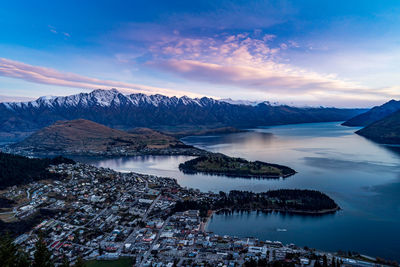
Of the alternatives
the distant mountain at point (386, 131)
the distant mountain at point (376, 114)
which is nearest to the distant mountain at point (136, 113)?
the distant mountain at point (376, 114)

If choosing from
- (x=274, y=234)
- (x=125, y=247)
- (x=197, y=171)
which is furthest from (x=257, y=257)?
(x=197, y=171)

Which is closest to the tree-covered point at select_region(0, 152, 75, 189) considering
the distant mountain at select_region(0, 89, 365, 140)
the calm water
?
the calm water

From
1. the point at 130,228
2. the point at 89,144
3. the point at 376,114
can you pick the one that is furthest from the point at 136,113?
the point at 130,228

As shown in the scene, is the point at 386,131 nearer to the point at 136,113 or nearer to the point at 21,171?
the point at 21,171

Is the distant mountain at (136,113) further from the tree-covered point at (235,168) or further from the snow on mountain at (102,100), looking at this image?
the tree-covered point at (235,168)

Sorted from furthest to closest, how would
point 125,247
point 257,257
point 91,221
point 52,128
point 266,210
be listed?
point 52,128
point 266,210
point 91,221
point 125,247
point 257,257

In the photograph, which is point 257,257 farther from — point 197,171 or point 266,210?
point 197,171

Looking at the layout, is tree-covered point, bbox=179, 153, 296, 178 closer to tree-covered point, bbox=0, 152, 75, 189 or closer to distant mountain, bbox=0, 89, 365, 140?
tree-covered point, bbox=0, 152, 75, 189
